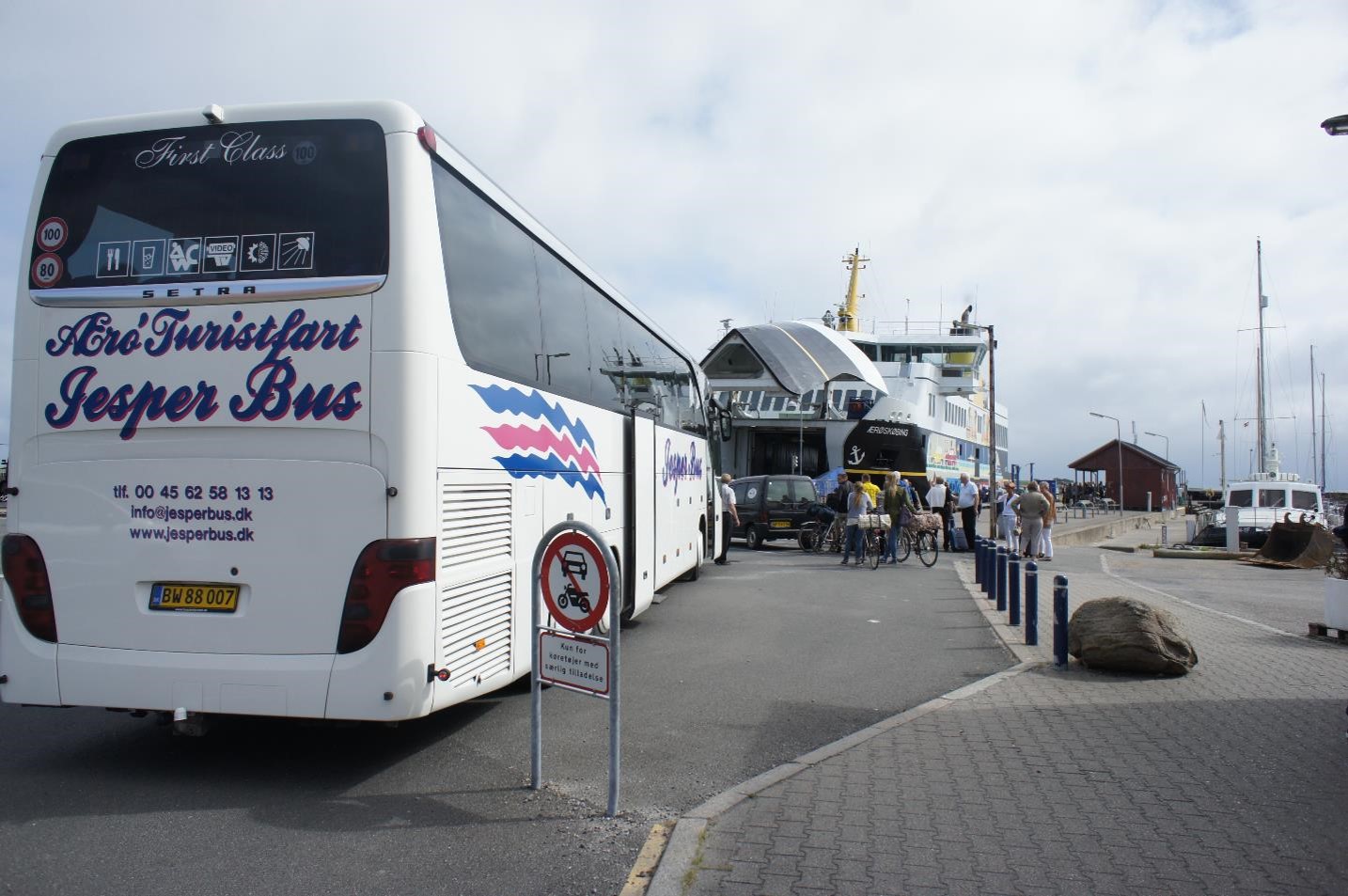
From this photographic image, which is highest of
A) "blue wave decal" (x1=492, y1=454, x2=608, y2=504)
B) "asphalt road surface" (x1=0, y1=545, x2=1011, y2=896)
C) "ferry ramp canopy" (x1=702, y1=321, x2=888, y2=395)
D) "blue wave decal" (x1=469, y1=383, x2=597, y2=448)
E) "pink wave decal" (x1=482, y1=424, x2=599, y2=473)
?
"ferry ramp canopy" (x1=702, y1=321, x2=888, y2=395)

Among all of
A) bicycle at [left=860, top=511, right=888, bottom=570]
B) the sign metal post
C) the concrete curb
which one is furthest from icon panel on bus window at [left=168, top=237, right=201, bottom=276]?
bicycle at [left=860, top=511, right=888, bottom=570]

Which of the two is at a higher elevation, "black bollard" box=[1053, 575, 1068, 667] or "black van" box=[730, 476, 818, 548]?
"black van" box=[730, 476, 818, 548]

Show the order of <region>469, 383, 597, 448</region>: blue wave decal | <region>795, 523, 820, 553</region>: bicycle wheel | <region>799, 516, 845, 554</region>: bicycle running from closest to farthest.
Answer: <region>469, 383, 597, 448</region>: blue wave decal → <region>799, 516, 845, 554</region>: bicycle → <region>795, 523, 820, 553</region>: bicycle wheel

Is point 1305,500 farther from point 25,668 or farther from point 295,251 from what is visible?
point 25,668

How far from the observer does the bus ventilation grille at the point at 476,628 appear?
5.10 m

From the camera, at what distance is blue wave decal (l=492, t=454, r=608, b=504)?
5.98m

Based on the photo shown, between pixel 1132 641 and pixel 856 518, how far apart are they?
9.76 metres

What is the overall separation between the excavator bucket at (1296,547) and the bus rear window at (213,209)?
20704mm

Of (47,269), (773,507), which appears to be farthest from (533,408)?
(773,507)

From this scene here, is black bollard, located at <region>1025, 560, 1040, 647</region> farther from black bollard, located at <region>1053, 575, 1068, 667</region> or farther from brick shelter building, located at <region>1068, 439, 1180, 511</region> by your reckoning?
brick shelter building, located at <region>1068, 439, 1180, 511</region>

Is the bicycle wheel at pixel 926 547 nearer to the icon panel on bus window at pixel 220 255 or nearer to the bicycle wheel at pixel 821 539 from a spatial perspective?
the bicycle wheel at pixel 821 539

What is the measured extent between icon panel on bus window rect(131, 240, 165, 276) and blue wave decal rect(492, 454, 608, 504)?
6.58 ft

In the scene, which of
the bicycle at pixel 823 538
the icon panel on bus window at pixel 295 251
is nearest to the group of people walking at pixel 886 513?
the bicycle at pixel 823 538

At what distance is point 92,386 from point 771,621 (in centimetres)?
715
